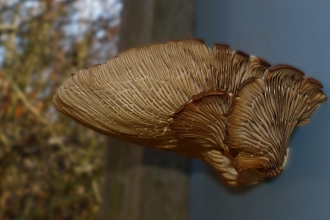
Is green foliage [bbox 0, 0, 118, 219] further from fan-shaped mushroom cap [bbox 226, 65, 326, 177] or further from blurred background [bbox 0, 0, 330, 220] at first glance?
fan-shaped mushroom cap [bbox 226, 65, 326, 177]

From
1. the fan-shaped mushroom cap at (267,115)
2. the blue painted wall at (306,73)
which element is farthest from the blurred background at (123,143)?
the fan-shaped mushroom cap at (267,115)

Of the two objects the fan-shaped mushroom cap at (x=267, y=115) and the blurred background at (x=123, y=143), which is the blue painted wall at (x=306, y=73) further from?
the fan-shaped mushroom cap at (x=267, y=115)

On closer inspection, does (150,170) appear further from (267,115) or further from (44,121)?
(44,121)

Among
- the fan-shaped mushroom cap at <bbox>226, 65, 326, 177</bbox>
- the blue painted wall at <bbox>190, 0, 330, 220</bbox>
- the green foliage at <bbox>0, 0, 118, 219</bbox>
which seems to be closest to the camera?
the fan-shaped mushroom cap at <bbox>226, 65, 326, 177</bbox>

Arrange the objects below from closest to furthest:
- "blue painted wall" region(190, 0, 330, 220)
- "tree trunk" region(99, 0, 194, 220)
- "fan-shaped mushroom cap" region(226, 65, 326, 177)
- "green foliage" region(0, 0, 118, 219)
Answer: "fan-shaped mushroom cap" region(226, 65, 326, 177)
"blue painted wall" region(190, 0, 330, 220)
"tree trunk" region(99, 0, 194, 220)
"green foliage" region(0, 0, 118, 219)

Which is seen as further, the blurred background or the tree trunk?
the tree trunk

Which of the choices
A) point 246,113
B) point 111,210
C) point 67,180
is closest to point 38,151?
point 67,180

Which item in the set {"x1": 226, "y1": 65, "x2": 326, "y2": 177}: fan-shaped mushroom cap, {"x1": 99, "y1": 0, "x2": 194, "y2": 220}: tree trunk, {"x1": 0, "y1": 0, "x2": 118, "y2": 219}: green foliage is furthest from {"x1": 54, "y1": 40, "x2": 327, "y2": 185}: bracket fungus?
{"x1": 0, "y1": 0, "x2": 118, "y2": 219}: green foliage

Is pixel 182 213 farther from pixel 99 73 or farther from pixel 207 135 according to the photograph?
pixel 99 73
